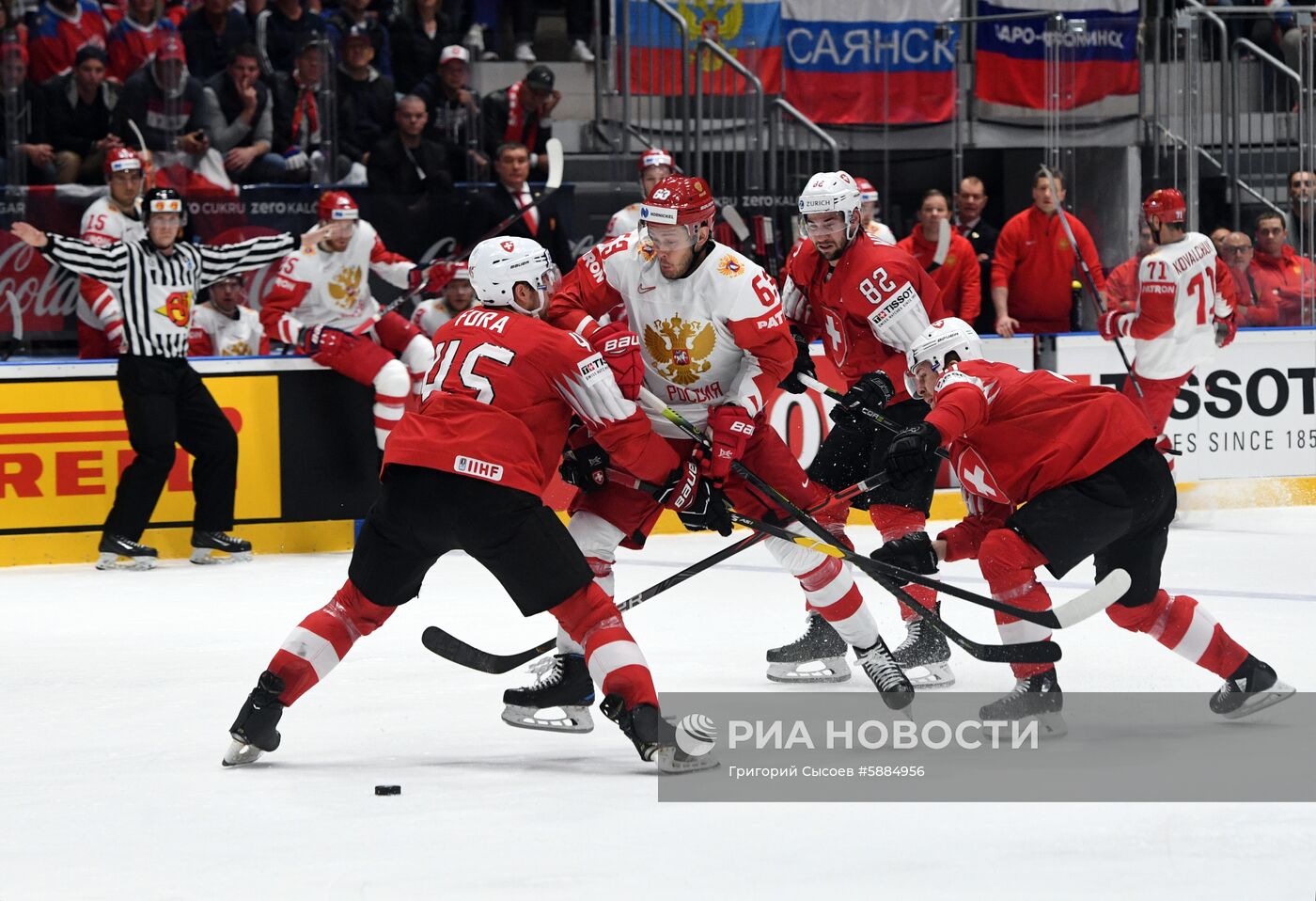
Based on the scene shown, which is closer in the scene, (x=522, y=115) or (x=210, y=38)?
(x=210, y=38)

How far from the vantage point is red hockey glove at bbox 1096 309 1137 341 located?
27.4 feet

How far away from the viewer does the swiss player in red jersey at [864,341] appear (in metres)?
5.14

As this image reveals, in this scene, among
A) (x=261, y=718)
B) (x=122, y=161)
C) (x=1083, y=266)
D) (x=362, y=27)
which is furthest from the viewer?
(x=362, y=27)

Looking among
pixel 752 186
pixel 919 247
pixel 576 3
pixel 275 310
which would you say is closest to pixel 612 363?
pixel 275 310

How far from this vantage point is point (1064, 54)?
34.2 feet

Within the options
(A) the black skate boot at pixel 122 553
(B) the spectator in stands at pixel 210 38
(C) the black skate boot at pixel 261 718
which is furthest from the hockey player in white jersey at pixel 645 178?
(C) the black skate boot at pixel 261 718

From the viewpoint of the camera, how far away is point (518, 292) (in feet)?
13.5

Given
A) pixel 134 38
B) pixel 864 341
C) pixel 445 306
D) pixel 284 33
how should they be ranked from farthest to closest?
pixel 284 33 → pixel 134 38 → pixel 445 306 → pixel 864 341

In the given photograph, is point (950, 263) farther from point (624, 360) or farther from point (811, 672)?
point (624, 360)

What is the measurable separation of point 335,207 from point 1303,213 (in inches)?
193

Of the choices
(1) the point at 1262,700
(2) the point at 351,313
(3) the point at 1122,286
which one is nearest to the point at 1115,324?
(3) the point at 1122,286

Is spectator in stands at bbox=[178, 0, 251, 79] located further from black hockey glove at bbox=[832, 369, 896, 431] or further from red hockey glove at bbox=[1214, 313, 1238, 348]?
black hockey glove at bbox=[832, 369, 896, 431]

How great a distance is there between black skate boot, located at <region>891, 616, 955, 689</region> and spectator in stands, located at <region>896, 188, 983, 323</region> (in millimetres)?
3849

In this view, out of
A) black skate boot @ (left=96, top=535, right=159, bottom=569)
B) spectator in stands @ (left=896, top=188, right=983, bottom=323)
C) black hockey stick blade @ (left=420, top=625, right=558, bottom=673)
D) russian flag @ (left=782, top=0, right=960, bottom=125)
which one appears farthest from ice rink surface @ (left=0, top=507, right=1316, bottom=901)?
russian flag @ (left=782, top=0, right=960, bottom=125)
